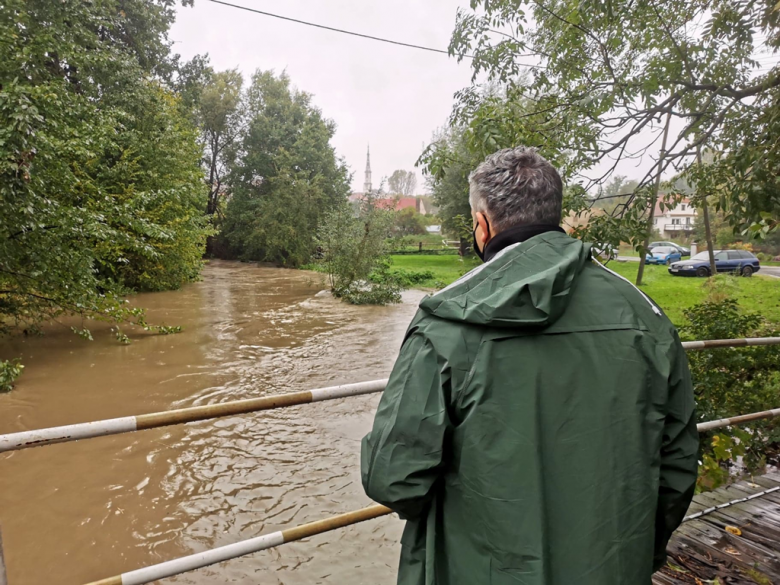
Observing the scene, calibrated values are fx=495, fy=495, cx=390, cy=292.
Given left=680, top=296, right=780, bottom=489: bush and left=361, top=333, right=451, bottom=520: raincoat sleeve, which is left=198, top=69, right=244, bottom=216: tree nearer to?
left=680, top=296, right=780, bottom=489: bush

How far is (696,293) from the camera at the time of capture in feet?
50.8

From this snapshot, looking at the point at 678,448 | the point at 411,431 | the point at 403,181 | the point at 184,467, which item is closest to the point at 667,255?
the point at 184,467

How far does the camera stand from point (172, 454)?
555 centimetres

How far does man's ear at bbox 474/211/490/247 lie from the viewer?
47.4 inches

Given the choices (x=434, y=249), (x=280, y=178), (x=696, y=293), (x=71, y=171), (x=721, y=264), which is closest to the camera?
(x=71, y=171)

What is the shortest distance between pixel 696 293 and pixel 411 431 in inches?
682

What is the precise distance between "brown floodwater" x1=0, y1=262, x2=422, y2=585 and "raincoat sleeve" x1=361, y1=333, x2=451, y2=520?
3031 mm

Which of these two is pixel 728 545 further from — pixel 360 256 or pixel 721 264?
pixel 721 264

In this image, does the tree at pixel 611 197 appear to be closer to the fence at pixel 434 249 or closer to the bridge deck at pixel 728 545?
the bridge deck at pixel 728 545

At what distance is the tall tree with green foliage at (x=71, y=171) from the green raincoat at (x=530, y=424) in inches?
251

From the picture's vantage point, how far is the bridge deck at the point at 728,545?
2234 mm

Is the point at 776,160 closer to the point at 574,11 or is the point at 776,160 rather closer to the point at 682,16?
the point at 574,11

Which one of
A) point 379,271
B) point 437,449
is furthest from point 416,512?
point 379,271

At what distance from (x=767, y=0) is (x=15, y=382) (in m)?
10.2
